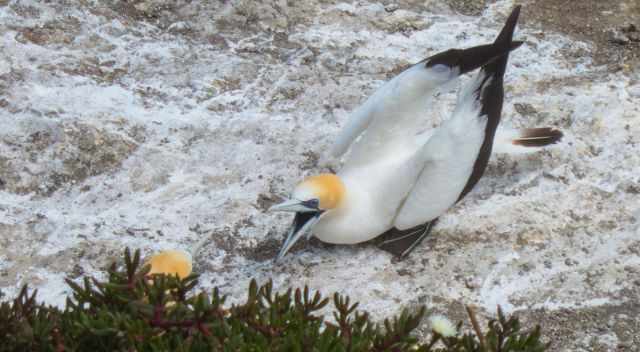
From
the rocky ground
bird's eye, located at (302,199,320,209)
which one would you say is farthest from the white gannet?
the rocky ground

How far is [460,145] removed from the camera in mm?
3266

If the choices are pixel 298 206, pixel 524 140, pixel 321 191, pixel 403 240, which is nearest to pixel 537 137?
pixel 524 140

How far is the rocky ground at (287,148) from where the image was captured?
3.22 meters

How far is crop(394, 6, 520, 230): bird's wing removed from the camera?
10.7 ft

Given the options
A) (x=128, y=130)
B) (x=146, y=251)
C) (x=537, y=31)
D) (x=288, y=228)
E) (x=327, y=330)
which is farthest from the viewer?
(x=537, y=31)

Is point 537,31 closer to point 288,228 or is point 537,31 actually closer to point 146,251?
point 288,228

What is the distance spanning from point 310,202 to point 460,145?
0.67m

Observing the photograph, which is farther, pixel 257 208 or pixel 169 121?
pixel 169 121

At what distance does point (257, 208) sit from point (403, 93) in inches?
33.8

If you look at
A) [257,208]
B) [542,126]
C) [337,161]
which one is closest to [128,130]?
[257,208]

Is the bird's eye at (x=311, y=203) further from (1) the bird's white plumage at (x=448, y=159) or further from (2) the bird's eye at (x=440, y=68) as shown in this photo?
(2) the bird's eye at (x=440, y=68)

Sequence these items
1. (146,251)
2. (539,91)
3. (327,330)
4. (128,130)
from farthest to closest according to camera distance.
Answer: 1. (539,91)
2. (128,130)
3. (146,251)
4. (327,330)

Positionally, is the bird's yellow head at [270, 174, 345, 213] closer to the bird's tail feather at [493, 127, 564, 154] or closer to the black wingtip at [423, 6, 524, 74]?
the black wingtip at [423, 6, 524, 74]

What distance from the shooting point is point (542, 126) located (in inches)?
160
